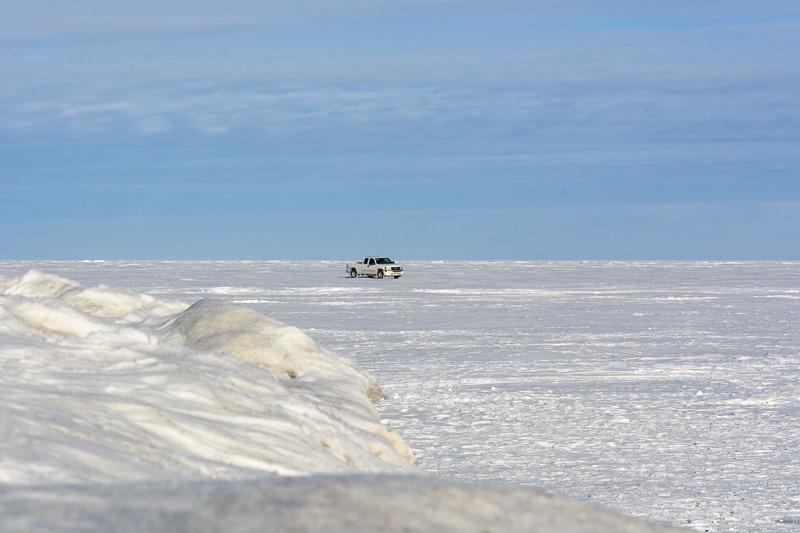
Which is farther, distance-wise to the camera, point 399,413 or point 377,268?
point 377,268

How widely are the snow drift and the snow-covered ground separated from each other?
27 millimetres

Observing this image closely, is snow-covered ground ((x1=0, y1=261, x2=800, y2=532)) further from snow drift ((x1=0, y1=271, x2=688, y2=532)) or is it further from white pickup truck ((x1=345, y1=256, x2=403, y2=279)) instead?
white pickup truck ((x1=345, y1=256, x2=403, y2=279))

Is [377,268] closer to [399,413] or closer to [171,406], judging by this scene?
[399,413]

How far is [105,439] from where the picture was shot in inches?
242

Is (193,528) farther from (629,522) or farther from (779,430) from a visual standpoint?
(779,430)

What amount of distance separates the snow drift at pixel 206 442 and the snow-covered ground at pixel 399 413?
3 cm

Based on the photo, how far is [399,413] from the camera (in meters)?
13.2

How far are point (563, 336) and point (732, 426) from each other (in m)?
10.8

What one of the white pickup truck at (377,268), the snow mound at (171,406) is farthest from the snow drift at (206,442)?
the white pickup truck at (377,268)

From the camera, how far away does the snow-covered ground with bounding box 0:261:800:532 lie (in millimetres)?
5781

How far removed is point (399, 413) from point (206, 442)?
6.62 metres

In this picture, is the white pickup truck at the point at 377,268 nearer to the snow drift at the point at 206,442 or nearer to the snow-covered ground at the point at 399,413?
the snow-covered ground at the point at 399,413

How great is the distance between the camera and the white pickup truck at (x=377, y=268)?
2397 inches

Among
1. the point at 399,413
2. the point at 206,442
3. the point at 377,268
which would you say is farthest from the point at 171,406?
the point at 377,268
